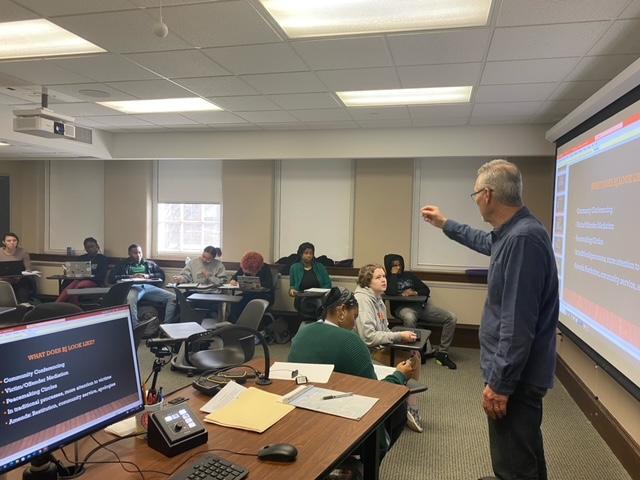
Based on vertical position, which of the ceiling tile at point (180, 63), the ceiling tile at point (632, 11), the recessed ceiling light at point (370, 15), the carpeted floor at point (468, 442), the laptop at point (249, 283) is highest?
the recessed ceiling light at point (370, 15)

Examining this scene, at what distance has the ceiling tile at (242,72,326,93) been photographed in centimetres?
377

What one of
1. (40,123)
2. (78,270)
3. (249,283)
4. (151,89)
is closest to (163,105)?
(151,89)

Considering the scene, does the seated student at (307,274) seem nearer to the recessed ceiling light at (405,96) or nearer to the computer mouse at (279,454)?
the recessed ceiling light at (405,96)

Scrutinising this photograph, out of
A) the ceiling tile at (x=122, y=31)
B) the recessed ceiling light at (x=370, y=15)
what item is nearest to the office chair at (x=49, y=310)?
the ceiling tile at (x=122, y=31)

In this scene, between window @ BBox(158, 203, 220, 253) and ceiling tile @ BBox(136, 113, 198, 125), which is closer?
ceiling tile @ BBox(136, 113, 198, 125)

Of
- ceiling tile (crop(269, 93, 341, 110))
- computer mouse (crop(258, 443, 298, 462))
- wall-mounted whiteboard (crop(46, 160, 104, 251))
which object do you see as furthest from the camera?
wall-mounted whiteboard (crop(46, 160, 104, 251))

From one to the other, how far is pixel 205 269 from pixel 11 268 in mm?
2700

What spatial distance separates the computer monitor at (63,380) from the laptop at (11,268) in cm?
602

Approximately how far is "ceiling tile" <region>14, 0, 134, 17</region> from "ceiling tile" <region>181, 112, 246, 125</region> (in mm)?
2547

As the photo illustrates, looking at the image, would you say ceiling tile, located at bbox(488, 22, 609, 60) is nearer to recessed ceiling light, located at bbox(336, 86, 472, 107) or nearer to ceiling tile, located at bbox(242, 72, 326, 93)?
recessed ceiling light, located at bbox(336, 86, 472, 107)

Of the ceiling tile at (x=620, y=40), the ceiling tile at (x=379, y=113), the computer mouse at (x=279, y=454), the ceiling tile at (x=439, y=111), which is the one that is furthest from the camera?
the ceiling tile at (x=379, y=113)

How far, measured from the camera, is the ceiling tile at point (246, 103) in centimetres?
450

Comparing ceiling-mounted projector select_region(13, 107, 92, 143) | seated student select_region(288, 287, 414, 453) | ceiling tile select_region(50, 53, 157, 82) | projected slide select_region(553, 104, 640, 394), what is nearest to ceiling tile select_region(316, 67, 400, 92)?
ceiling tile select_region(50, 53, 157, 82)

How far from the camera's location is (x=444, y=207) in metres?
6.14
